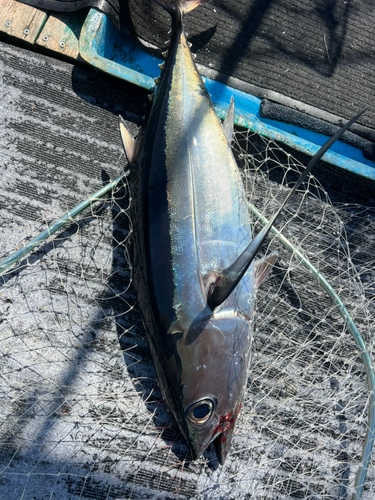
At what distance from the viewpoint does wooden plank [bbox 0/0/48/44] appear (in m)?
2.05

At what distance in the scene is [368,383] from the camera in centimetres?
177

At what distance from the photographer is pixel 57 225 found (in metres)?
1.84

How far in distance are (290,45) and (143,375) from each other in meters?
2.10

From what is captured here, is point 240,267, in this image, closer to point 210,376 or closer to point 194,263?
point 194,263

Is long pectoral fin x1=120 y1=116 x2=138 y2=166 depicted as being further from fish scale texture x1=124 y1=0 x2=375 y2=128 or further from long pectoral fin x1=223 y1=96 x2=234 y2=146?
fish scale texture x1=124 y1=0 x2=375 y2=128

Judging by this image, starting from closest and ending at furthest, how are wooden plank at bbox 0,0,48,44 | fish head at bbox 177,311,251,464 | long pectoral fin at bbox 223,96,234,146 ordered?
1. fish head at bbox 177,311,251,464
2. long pectoral fin at bbox 223,96,234,146
3. wooden plank at bbox 0,0,48,44

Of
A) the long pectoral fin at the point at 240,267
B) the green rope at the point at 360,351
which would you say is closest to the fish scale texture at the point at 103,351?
the green rope at the point at 360,351

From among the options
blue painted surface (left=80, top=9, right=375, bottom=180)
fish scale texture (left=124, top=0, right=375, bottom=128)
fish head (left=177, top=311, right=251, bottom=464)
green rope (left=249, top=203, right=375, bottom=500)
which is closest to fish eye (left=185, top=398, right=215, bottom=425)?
fish head (left=177, top=311, right=251, bottom=464)

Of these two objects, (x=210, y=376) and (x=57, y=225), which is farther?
(x=57, y=225)

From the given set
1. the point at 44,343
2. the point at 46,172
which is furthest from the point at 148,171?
the point at 44,343

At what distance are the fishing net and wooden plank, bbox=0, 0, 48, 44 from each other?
2.72 ft

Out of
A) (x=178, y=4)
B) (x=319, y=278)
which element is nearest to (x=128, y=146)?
(x=178, y=4)

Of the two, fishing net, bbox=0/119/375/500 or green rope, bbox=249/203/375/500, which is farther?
fishing net, bbox=0/119/375/500

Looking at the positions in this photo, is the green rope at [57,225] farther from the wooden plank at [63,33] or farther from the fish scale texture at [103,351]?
the wooden plank at [63,33]
